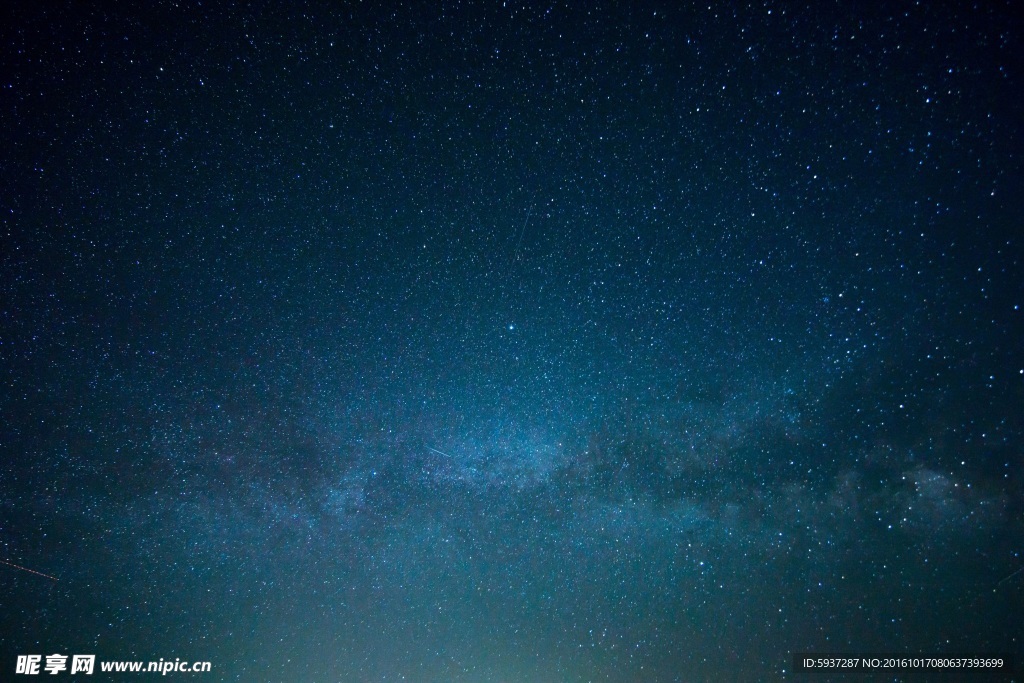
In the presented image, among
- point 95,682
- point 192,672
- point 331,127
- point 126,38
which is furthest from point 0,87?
point 95,682

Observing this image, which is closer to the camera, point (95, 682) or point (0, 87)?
point (0, 87)

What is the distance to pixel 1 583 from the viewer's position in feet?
15.5

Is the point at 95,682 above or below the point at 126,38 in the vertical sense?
below

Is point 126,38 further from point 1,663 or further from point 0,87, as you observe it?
point 1,663

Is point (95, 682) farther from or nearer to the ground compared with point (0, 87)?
nearer to the ground

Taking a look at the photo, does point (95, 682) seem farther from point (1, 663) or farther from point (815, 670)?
point (815, 670)

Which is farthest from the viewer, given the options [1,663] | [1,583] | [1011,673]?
[1,663]

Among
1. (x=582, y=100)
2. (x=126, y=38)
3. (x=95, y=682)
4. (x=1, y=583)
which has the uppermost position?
(x=126, y=38)

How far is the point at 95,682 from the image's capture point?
16.3 feet

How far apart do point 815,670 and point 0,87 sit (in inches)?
336

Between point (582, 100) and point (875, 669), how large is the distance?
21.3ft

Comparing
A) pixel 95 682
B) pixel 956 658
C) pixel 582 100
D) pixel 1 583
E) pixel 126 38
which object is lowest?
pixel 95 682

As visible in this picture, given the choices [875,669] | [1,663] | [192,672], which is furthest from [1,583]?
[875,669]

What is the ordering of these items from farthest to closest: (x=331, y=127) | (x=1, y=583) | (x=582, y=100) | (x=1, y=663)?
(x=1, y=663)
(x=1, y=583)
(x=331, y=127)
(x=582, y=100)
